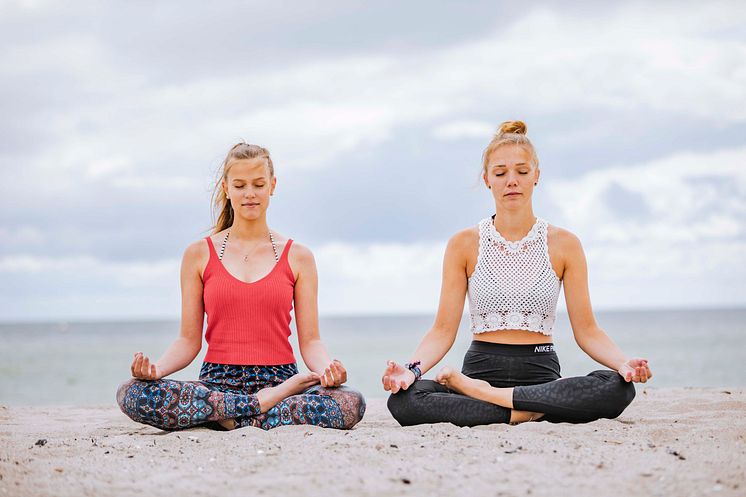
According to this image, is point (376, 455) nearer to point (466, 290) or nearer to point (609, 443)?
point (609, 443)

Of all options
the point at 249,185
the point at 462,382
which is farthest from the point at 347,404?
the point at 249,185

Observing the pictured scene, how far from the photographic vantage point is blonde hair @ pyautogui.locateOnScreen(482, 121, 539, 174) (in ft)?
17.3

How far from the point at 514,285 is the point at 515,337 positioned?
356 millimetres

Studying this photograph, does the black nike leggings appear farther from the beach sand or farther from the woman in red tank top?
the woman in red tank top

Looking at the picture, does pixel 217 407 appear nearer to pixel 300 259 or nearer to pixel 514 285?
pixel 300 259

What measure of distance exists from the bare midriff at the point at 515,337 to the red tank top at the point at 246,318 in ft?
4.65

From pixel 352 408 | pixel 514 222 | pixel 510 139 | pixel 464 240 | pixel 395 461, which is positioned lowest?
pixel 395 461

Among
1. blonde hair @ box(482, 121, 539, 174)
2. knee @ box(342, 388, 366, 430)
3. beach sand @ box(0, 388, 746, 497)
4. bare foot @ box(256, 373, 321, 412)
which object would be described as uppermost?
blonde hair @ box(482, 121, 539, 174)

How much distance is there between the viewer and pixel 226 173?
208 inches

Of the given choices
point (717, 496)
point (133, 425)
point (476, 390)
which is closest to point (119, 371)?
point (133, 425)

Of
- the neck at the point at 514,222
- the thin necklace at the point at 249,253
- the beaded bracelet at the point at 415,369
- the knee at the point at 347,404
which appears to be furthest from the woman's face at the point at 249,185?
→ the neck at the point at 514,222

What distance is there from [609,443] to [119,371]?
862 inches

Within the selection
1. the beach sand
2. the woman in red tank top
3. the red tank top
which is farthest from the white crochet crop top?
the red tank top

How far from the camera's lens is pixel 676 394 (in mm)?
7191
